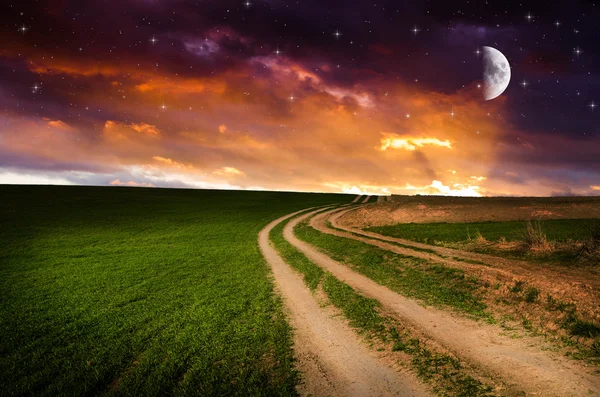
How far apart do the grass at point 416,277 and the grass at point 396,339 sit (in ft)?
8.68

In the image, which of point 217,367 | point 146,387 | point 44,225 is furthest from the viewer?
point 44,225

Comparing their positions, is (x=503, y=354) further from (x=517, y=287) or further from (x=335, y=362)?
(x=517, y=287)

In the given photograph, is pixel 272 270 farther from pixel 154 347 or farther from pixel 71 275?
pixel 71 275

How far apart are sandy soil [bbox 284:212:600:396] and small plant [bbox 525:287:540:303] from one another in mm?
2997

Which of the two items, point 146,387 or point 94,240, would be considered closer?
point 146,387

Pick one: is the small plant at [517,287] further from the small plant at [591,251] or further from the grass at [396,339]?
the small plant at [591,251]

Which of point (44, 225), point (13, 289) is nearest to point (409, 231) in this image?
point (13, 289)

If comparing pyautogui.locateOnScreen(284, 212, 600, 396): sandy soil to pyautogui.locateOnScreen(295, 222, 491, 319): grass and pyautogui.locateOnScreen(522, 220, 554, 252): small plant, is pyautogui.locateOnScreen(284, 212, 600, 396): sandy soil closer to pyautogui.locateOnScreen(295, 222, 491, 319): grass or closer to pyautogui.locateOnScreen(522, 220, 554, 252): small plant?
pyautogui.locateOnScreen(295, 222, 491, 319): grass

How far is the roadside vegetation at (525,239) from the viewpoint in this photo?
62.2 feet

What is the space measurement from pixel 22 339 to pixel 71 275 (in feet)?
34.5

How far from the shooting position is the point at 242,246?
98.0ft

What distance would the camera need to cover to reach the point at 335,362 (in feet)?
29.9

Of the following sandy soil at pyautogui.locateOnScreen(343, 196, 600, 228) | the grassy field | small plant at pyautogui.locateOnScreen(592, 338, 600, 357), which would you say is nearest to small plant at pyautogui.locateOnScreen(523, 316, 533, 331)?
small plant at pyautogui.locateOnScreen(592, 338, 600, 357)

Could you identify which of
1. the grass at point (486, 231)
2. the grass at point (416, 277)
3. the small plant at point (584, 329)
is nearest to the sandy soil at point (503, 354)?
the grass at point (416, 277)
